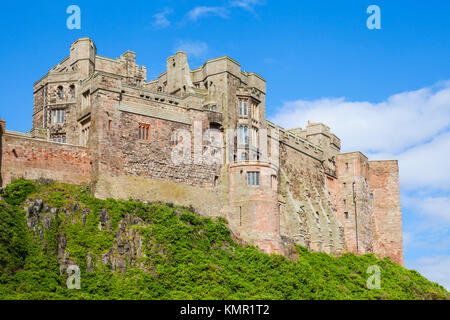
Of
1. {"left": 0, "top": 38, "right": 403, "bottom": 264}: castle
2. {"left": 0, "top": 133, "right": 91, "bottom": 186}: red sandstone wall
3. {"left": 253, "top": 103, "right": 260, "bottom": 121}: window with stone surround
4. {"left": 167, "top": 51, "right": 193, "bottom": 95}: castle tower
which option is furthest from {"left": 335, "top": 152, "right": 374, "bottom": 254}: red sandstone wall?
{"left": 0, "top": 133, "right": 91, "bottom": 186}: red sandstone wall

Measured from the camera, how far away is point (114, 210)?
53438mm

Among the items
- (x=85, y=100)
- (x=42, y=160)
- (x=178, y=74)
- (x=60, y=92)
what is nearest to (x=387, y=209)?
(x=178, y=74)

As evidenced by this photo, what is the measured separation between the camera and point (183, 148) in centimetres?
6209

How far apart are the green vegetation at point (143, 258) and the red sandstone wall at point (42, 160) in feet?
3.54

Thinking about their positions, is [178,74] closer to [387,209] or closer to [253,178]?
[253,178]

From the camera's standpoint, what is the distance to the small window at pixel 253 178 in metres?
63.2

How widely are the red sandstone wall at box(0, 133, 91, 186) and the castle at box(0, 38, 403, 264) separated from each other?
0.26 feet

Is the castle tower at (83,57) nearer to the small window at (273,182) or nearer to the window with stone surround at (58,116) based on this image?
the window with stone surround at (58,116)

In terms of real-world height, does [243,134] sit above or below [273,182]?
above

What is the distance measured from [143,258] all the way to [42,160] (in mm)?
11107

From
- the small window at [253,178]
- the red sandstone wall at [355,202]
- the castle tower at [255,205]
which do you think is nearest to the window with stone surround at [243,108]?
the castle tower at [255,205]
